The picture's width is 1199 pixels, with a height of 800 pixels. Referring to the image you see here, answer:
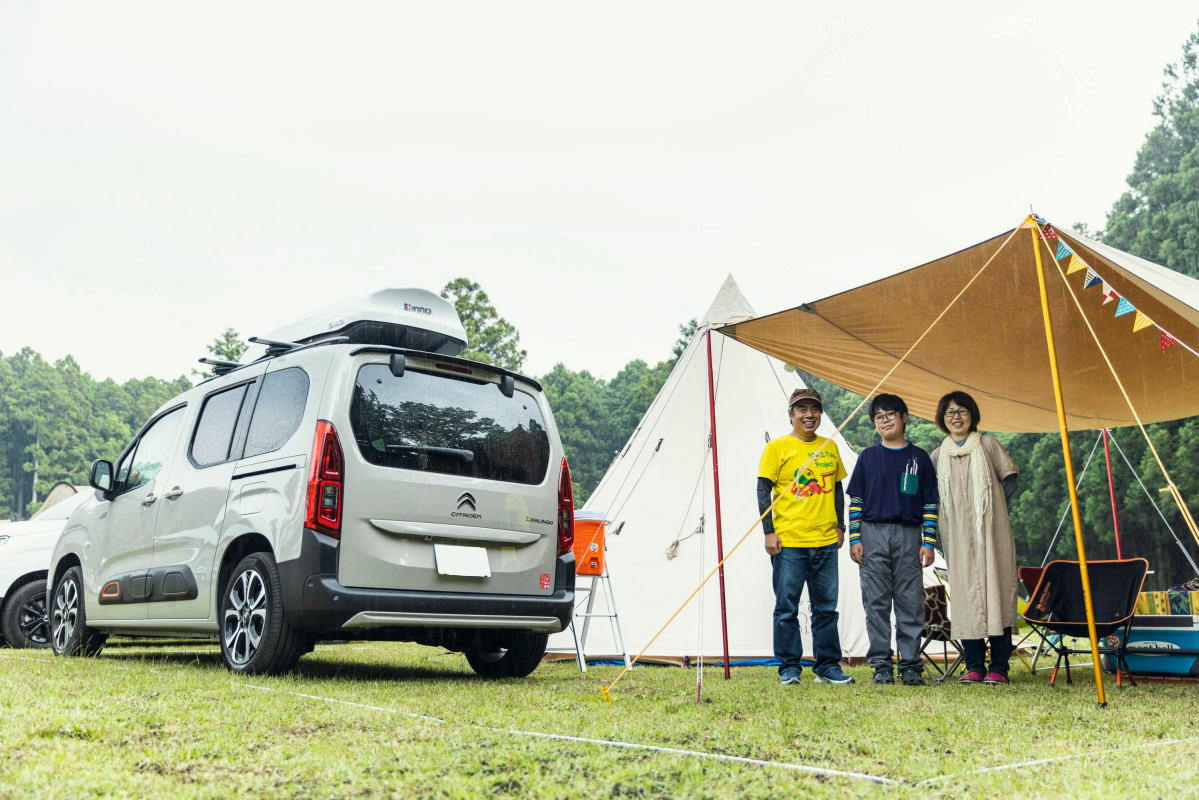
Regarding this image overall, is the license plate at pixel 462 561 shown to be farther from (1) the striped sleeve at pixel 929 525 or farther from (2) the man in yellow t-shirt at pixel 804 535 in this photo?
(1) the striped sleeve at pixel 929 525

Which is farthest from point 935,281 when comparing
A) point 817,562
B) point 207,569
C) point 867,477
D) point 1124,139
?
point 1124,139

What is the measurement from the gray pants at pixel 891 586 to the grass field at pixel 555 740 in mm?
587

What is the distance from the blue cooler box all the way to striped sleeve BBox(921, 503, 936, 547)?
1.42m

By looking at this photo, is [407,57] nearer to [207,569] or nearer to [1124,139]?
[207,569]

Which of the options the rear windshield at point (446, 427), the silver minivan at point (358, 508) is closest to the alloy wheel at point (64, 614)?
the silver minivan at point (358, 508)

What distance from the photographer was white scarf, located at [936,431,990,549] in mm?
5652

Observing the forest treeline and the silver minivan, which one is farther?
the forest treeline

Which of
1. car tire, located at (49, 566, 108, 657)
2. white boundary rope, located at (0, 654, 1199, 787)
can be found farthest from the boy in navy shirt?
car tire, located at (49, 566, 108, 657)

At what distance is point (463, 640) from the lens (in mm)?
5453

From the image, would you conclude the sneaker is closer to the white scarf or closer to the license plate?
the white scarf

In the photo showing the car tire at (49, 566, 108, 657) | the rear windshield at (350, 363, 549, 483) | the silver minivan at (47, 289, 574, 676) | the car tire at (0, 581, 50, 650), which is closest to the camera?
the silver minivan at (47, 289, 574, 676)

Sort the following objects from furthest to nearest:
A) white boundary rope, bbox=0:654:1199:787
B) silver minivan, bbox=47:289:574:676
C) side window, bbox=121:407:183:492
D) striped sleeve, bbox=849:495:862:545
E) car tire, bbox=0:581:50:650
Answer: car tire, bbox=0:581:50:650, side window, bbox=121:407:183:492, striped sleeve, bbox=849:495:862:545, silver minivan, bbox=47:289:574:676, white boundary rope, bbox=0:654:1199:787

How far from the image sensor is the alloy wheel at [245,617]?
4742 mm

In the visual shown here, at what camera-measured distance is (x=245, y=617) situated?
15.9ft
